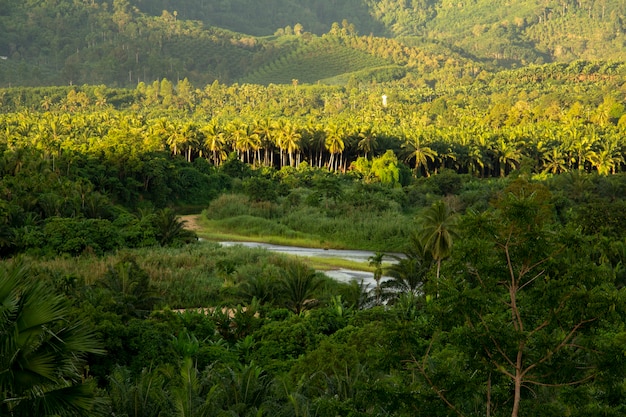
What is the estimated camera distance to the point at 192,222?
8469 cm

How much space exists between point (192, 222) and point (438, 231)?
157 feet

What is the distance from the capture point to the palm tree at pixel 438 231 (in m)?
41.2

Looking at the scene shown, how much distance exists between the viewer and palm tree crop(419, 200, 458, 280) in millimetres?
41219

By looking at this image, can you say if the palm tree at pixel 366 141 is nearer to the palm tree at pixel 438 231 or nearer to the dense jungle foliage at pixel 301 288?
the dense jungle foliage at pixel 301 288

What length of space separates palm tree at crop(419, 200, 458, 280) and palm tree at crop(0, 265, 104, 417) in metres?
31.7

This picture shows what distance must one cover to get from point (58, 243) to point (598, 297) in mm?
45022

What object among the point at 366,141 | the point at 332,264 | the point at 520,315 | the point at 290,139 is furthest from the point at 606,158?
the point at 520,315

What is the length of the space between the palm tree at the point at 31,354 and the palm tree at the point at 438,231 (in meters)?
31.7

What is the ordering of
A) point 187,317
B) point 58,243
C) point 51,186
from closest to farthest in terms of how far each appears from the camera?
point 187,317 → point 58,243 → point 51,186

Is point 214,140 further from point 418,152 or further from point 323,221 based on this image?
point 323,221

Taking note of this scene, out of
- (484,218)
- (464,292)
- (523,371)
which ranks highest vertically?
(484,218)

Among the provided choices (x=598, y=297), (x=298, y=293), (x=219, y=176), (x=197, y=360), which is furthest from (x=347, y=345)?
(x=219, y=176)

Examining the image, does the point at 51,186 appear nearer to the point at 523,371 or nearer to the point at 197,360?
the point at 197,360

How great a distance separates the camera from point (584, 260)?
1464 cm
